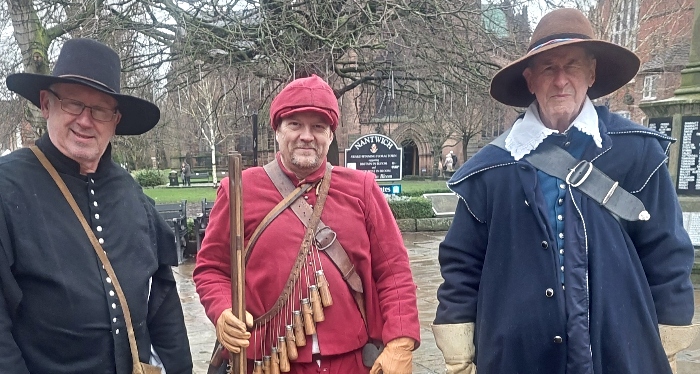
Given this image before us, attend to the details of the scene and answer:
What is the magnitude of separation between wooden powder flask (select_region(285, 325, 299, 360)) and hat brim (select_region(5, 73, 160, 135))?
3.65ft

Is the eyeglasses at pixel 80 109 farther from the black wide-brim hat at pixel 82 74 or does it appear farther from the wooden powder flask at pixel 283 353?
the wooden powder flask at pixel 283 353

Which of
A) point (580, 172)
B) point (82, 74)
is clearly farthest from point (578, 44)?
point (82, 74)

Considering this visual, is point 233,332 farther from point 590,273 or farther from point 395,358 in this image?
point 590,273

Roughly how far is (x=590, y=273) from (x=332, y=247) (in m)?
1.03

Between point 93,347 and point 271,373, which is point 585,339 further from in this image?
point 93,347

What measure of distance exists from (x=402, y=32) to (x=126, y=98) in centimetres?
655

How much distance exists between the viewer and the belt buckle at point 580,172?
1886 mm

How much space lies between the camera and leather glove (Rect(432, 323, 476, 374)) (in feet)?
6.78

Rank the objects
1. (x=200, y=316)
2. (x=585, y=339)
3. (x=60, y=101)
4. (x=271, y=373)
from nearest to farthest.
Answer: (x=585, y=339) → (x=60, y=101) → (x=271, y=373) → (x=200, y=316)

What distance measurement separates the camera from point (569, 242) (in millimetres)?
1852

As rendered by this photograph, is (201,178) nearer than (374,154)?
No

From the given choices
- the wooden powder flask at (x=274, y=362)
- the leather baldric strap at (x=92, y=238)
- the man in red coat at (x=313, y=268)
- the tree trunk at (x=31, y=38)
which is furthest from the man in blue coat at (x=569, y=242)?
the tree trunk at (x=31, y=38)

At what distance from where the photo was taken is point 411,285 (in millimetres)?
2289

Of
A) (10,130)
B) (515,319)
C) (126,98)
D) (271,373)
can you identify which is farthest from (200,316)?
(10,130)
